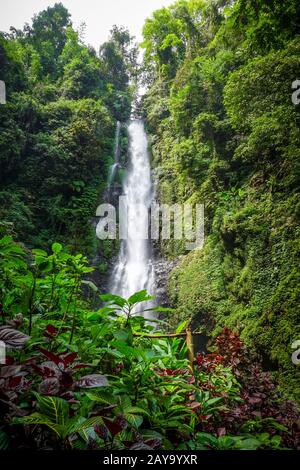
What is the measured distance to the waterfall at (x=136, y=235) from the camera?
40.5ft

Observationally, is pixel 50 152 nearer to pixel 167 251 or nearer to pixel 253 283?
pixel 167 251

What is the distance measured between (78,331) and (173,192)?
41.4 feet

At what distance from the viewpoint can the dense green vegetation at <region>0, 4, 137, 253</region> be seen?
520 inches

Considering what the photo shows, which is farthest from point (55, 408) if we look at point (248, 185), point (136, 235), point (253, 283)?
point (136, 235)

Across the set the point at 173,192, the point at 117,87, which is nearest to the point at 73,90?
the point at 117,87

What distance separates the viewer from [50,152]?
14.5 meters

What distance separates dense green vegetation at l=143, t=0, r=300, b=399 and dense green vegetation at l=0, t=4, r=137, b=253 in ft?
17.1

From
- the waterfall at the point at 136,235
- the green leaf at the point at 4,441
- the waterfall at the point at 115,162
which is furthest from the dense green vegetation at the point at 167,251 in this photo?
the waterfall at the point at 136,235

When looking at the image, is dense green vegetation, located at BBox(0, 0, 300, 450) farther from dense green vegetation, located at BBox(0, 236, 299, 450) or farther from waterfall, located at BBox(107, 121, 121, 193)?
waterfall, located at BBox(107, 121, 121, 193)

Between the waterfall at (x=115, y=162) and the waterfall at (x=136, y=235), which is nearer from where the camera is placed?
the waterfall at (x=136, y=235)

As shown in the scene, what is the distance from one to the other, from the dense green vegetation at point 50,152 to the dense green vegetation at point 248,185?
5.21 m

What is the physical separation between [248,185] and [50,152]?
1039 cm

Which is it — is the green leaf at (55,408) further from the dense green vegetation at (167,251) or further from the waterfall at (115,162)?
the waterfall at (115,162)
